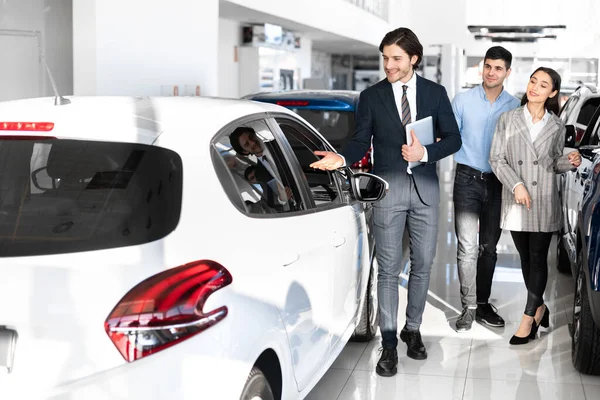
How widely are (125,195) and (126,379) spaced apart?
53 centimetres

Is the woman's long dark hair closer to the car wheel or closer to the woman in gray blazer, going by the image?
the woman in gray blazer

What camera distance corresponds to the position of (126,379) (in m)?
2.04

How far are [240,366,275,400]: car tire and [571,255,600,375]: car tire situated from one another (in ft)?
6.82

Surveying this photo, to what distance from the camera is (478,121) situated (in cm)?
507

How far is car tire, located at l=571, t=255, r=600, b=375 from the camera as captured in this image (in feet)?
13.6

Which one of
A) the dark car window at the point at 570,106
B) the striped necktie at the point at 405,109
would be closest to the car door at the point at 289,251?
the striped necktie at the point at 405,109

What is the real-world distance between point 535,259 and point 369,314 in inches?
39.1

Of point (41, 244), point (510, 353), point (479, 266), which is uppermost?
point (41, 244)

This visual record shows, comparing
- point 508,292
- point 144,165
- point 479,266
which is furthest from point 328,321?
point 508,292

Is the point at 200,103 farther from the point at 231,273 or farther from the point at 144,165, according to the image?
the point at 231,273

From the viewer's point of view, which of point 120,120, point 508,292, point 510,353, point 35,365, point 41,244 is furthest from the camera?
point 508,292

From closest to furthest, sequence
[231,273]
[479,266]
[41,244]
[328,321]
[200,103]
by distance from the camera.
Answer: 1. [41,244]
2. [231,273]
3. [200,103]
4. [328,321]
5. [479,266]

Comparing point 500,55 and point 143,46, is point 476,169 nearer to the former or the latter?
point 500,55

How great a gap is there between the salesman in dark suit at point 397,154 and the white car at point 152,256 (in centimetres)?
118
